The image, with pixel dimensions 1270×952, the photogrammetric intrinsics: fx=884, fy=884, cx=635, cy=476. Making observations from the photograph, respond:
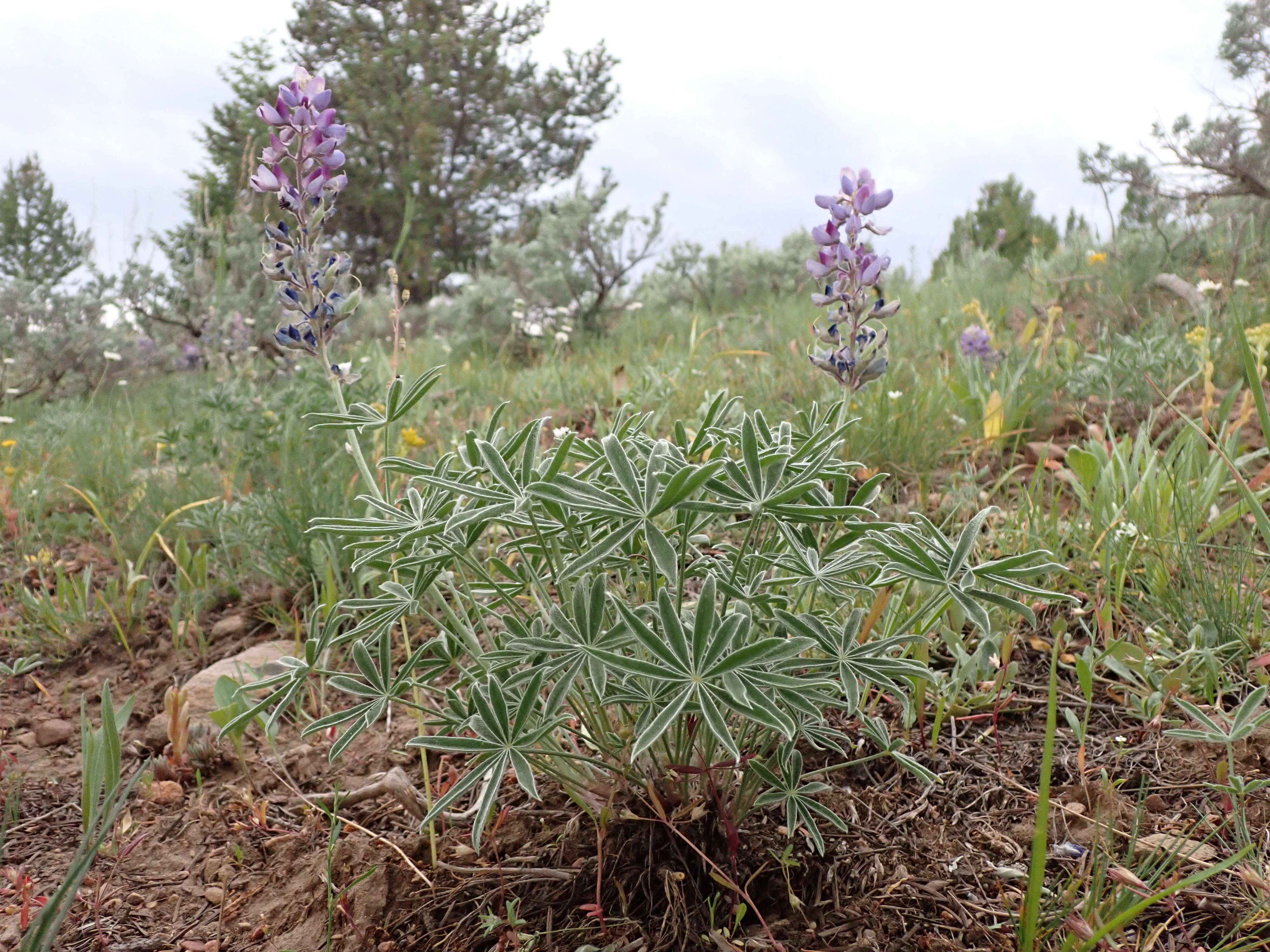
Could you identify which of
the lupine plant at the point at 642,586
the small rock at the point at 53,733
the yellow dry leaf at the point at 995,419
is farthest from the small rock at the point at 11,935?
the yellow dry leaf at the point at 995,419

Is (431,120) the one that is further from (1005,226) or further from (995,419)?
(995,419)

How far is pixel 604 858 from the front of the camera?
1563 mm

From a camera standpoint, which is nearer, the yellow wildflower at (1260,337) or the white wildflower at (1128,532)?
the white wildflower at (1128,532)

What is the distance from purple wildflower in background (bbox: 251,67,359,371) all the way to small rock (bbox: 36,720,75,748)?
64.0 inches

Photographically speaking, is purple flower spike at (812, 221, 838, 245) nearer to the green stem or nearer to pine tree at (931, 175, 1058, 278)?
the green stem

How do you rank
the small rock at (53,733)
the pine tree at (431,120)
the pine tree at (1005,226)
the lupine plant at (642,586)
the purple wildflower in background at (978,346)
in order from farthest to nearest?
the pine tree at (431,120), the pine tree at (1005,226), the purple wildflower in background at (978,346), the small rock at (53,733), the lupine plant at (642,586)

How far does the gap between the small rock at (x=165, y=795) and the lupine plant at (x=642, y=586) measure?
2.02 ft

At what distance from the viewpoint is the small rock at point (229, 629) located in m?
2.90

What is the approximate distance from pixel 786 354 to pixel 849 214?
2.86 meters

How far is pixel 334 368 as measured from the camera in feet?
5.58

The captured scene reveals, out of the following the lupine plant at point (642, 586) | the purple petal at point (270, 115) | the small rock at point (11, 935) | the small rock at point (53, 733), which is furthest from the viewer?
the small rock at point (53, 733)

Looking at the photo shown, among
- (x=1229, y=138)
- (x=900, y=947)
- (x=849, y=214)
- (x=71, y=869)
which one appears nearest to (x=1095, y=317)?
(x=1229, y=138)

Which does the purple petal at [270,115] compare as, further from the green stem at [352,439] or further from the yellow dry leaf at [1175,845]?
the yellow dry leaf at [1175,845]

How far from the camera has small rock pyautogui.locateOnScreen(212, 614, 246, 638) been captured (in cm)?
290
